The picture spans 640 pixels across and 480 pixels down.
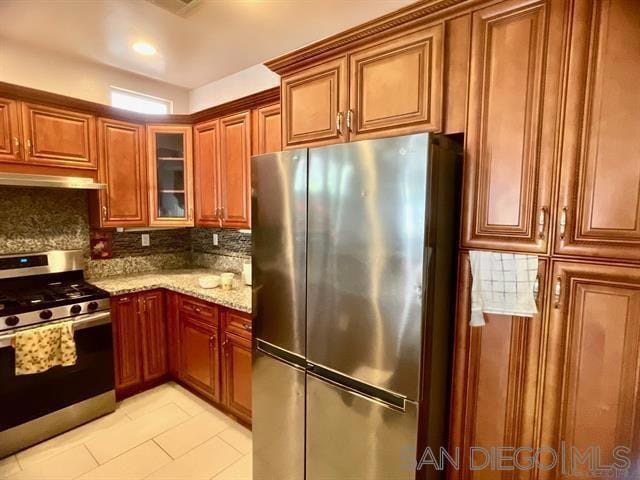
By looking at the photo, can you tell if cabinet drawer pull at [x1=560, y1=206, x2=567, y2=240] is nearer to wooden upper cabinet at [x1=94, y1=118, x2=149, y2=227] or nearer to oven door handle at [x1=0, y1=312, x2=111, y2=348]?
oven door handle at [x1=0, y1=312, x2=111, y2=348]

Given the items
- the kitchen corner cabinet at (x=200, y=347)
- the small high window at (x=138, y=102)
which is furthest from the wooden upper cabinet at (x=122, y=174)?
the kitchen corner cabinet at (x=200, y=347)

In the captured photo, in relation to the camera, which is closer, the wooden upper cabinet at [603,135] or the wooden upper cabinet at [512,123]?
the wooden upper cabinet at [603,135]

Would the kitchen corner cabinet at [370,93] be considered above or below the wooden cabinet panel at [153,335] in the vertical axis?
above

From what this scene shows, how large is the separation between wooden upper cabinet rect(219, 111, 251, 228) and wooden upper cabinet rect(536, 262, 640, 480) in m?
2.01

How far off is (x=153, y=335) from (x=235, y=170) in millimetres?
1562

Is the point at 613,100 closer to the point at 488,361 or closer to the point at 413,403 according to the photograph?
the point at 488,361

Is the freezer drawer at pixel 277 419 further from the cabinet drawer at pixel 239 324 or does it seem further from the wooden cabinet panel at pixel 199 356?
the wooden cabinet panel at pixel 199 356

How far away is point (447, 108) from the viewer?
1340 mm

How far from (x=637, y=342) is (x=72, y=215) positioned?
359 centimetres

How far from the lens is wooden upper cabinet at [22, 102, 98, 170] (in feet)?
7.70

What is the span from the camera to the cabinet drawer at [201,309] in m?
2.42

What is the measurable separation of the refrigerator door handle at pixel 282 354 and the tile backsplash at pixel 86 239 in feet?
4.47

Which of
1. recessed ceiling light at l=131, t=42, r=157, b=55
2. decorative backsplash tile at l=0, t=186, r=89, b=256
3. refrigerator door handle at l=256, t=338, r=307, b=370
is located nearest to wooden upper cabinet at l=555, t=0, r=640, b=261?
refrigerator door handle at l=256, t=338, r=307, b=370

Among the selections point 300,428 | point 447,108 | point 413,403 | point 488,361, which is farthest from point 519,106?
point 300,428
